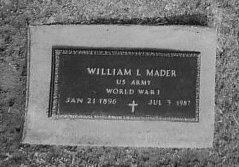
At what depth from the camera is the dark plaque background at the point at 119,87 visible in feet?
6.60

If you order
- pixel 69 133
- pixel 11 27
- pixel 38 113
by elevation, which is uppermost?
pixel 11 27

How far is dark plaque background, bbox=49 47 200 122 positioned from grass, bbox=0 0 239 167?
Answer: 20cm

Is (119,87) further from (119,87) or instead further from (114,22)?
(114,22)

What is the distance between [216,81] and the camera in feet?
6.81

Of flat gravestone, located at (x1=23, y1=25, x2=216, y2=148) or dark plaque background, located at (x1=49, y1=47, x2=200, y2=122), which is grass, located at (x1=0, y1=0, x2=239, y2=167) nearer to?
flat gravestone, located at (x1=23, y1=25, x2=216, y2=148)

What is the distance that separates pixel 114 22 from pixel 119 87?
1.37 ft

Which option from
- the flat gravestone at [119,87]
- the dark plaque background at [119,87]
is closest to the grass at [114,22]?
the flat gravestone at [119,87]

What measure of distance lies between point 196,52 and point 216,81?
0.23 m

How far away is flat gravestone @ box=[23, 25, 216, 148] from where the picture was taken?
2.02m

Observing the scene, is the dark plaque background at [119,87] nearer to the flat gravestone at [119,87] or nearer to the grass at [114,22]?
the flat gravestone at [119,87]

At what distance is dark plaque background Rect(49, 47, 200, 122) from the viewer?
6.60 feet

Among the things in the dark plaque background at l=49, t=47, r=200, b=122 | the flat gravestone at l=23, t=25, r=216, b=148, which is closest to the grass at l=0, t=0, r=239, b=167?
the flat gravestone at l=23, t=25, r=216, b=148

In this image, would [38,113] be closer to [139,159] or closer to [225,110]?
[139,159]

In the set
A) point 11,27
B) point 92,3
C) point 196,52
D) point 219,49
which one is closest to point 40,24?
point 11,27
